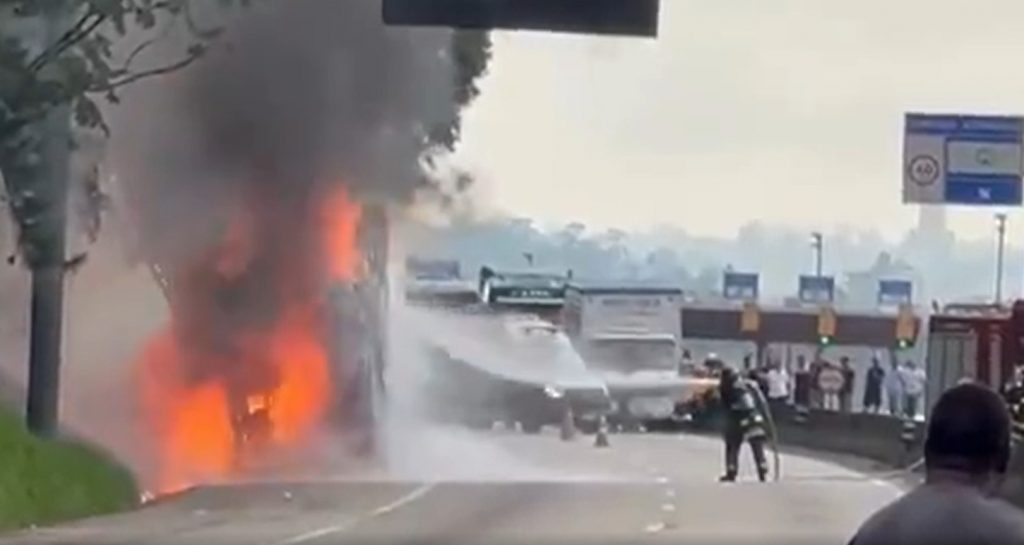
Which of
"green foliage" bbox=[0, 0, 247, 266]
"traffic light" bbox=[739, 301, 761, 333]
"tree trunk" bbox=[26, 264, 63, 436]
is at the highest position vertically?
"green foliage" bbox=[0, 0, 247, 266]

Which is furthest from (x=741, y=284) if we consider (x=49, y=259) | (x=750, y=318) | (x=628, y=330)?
(x=49, y=259)

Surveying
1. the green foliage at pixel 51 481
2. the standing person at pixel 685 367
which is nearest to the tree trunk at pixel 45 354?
the green foliage at pixel 51 481

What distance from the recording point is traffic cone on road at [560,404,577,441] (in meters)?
48.2

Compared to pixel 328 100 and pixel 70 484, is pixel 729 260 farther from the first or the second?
pixel 70 484

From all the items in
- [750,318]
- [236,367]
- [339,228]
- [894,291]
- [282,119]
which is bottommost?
[236,367]

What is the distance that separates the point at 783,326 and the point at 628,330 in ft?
85.3

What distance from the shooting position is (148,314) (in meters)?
34.0

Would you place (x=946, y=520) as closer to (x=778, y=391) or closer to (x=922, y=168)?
(x=922, y=168)

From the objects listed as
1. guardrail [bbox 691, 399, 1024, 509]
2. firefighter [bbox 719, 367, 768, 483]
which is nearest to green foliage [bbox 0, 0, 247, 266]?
firefighter [bbox 719, 367, 768, 483]

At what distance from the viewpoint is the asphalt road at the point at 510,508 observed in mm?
23750

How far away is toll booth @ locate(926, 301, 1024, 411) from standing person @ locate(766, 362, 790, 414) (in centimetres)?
1268

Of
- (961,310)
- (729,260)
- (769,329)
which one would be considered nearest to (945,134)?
(961,310)

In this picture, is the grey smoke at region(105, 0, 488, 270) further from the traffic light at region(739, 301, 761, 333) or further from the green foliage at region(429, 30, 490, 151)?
the traffic light at region(739, 301, 761, 333)

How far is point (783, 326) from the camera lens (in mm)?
88938
